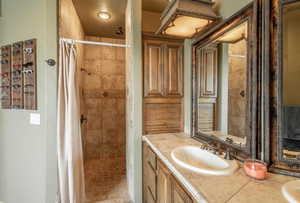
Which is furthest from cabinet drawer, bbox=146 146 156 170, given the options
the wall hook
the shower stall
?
the wall hook

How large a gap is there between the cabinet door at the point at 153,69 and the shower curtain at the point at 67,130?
882 millimetres

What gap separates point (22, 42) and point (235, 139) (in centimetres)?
256

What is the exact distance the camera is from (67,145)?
→ 1.56 metres

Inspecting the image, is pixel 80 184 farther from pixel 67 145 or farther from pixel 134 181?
pixel 134 181

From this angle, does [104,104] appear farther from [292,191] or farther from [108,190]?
[292,191]

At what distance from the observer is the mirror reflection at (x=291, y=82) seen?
0.82m

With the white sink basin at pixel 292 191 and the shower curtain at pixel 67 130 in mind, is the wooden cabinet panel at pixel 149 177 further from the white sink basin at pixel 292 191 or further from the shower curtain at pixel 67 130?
the white sink basin at pixel 292 191

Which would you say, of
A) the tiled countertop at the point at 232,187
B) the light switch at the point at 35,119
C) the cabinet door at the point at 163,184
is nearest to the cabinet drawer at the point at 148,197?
the cabinet door at the point at 163,184

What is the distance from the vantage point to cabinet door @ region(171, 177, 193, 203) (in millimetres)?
811

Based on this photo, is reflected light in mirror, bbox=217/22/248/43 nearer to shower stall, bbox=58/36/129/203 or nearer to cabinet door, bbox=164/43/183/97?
cabinet door, bbox=164/43/183/97

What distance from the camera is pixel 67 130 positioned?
61.6 inches

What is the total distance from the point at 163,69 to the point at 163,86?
0.23 metres

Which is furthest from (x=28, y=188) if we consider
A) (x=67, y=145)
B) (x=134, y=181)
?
(x=134, y=181)

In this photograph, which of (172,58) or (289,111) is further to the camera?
(172,58)
